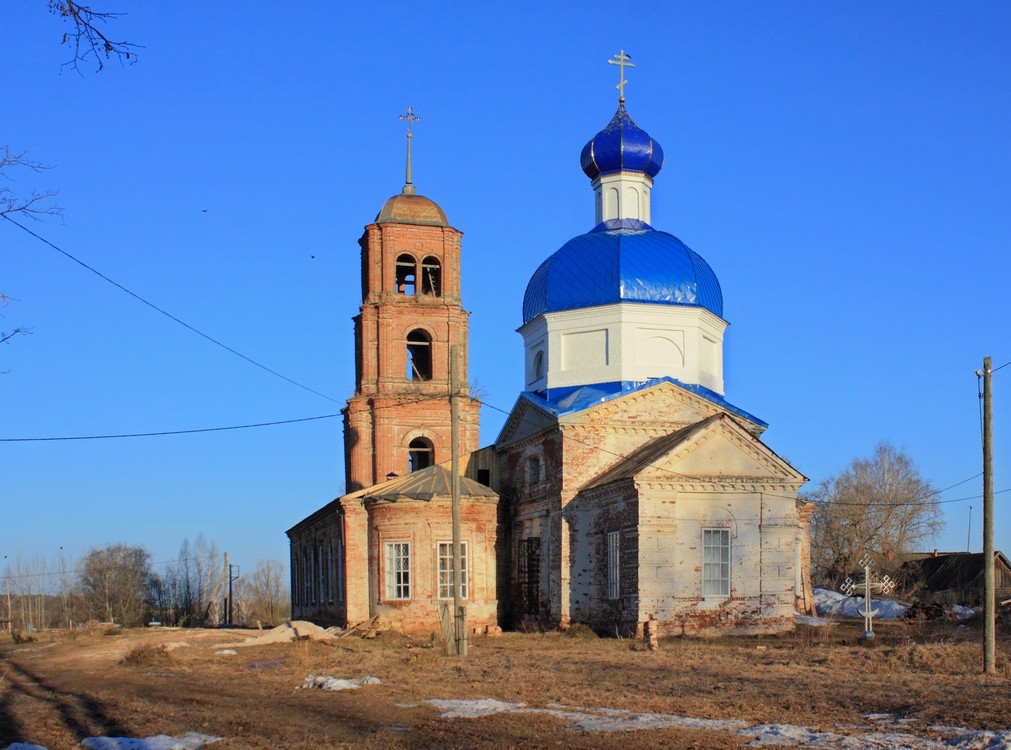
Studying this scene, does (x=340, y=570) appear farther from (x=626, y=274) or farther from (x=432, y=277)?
(x=626, y=274)

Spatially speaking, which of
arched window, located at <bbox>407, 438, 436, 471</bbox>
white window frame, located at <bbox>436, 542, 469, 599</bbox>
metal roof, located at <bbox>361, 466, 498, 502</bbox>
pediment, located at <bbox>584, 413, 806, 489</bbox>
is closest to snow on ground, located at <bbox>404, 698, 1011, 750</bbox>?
pediment, located at <bbox>584, 413, 806, 489</bbox>

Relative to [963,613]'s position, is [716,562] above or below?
above

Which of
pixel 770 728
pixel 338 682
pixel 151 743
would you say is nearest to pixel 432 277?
pixel 338 682

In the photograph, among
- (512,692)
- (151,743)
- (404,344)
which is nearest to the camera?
(151,743)

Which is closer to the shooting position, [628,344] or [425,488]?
[628,344]

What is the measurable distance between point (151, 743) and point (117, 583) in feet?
229

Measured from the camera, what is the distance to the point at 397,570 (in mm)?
30703

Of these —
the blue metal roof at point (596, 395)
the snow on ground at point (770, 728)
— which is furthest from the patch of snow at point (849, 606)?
the snow on ground at point (770, 728)

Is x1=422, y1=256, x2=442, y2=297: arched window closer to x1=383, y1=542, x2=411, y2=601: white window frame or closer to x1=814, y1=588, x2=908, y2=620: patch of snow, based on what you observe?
x1=383, y1=542, x2=411, y2=601: white window frame

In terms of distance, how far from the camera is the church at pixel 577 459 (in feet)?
86.1

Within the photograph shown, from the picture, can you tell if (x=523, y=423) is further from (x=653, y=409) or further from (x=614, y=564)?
(x=614, y=564)

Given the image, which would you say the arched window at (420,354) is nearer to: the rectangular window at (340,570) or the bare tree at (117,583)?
the rectangular window at (340,570)

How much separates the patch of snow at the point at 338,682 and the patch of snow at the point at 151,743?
14.1 ft

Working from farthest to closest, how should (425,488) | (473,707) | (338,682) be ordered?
(425,488)
(338,682)
(473,707)
